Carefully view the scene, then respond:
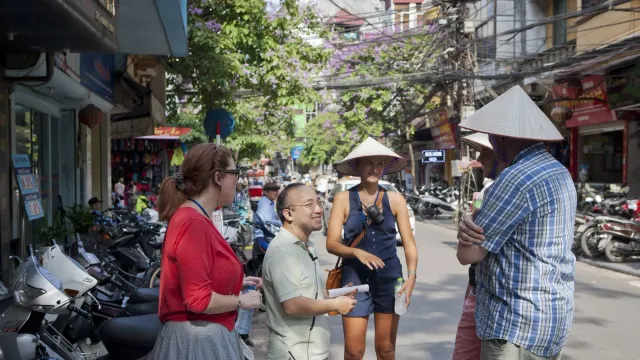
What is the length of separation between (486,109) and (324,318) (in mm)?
1277

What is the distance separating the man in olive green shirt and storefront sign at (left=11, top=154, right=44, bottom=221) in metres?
4.91

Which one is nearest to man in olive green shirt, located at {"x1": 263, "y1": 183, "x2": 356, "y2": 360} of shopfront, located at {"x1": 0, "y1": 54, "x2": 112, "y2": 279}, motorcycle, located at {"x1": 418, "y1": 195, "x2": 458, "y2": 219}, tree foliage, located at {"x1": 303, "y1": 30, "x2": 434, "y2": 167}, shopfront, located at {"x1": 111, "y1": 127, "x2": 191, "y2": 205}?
shopfront, located at {"x1": 0, "y1": 54, "x2": 112, "y2": 279}

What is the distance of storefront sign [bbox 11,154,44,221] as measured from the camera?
7.21 metres

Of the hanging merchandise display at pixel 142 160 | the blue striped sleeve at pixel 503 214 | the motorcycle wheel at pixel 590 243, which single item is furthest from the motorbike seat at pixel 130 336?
the hanging merchandise display at pixel 142 160

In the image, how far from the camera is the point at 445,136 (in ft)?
79.2

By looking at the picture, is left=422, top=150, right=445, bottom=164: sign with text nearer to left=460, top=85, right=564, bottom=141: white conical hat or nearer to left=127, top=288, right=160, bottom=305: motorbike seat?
left=127, top=288, right=160, bottom=305: motorbike seat

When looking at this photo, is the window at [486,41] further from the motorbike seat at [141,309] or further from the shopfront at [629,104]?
the motorbike seat at [141,309]

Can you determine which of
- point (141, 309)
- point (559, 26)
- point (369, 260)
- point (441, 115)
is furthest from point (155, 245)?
point (441, 115)

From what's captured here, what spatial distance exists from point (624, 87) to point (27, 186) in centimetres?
1265

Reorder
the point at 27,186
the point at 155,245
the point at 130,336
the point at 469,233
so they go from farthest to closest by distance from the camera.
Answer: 1. the point at 155,245
2. the point at 27,186
3. the point at 130,336
4. the point at 469,233

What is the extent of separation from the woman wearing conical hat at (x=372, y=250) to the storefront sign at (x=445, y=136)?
18980 millimetres

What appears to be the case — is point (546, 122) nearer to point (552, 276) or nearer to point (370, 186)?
point (552, 276)

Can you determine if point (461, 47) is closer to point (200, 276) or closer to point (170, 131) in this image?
point (170, 131)

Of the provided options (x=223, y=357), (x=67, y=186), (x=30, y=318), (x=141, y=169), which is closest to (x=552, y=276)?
(x=223, y=357)
